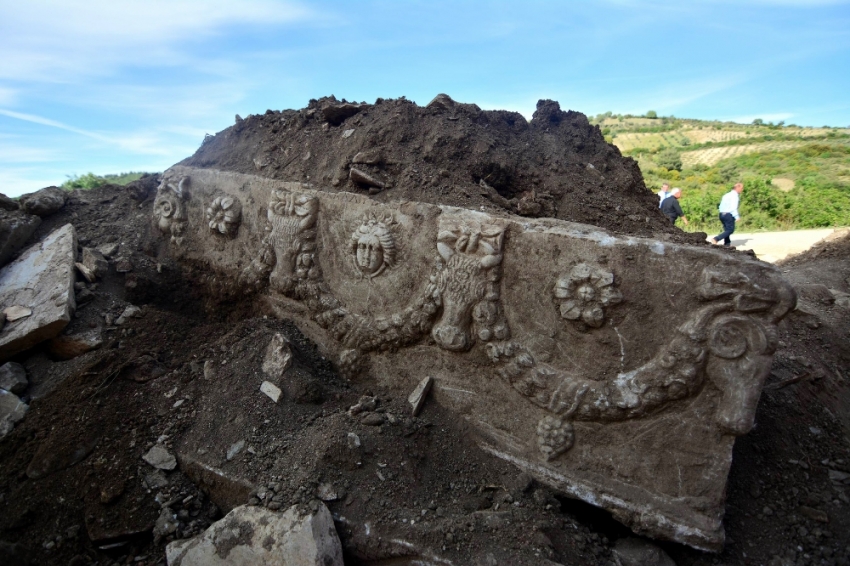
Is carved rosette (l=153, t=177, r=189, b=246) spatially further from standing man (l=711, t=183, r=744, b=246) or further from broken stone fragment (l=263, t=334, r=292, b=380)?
standing man (l=711, t=183, r=744, b=246)

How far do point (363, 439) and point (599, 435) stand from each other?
3.70 feet

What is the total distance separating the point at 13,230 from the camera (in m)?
3.85

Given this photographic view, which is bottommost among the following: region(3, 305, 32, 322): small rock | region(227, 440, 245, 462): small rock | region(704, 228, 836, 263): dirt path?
region(227, 440, 245, 462): small rock

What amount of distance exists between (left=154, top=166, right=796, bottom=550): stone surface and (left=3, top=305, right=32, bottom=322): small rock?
1.69 meters

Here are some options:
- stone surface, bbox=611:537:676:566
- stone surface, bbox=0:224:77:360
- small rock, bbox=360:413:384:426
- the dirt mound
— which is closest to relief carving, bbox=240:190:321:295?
the dirt mound

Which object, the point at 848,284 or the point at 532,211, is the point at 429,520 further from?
the point at 848,284

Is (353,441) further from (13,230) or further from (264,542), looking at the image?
(13,230)

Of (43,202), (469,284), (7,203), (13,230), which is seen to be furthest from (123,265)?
(469,284)

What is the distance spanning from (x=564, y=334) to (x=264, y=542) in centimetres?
159

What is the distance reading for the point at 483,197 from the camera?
9.76 feet

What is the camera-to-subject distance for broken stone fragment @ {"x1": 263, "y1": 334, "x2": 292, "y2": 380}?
2986mm

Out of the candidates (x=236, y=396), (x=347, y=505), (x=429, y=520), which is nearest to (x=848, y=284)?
(x=429, y=520)

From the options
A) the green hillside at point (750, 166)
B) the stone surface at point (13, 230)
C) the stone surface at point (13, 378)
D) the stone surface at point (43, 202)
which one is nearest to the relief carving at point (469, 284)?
the stone surface at point (13, 378)

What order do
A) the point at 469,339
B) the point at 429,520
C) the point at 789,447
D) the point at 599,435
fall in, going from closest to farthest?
1. the point at 429,520
2. the point at 599,435
3. the point at 469,339
4. the point at 789,447
